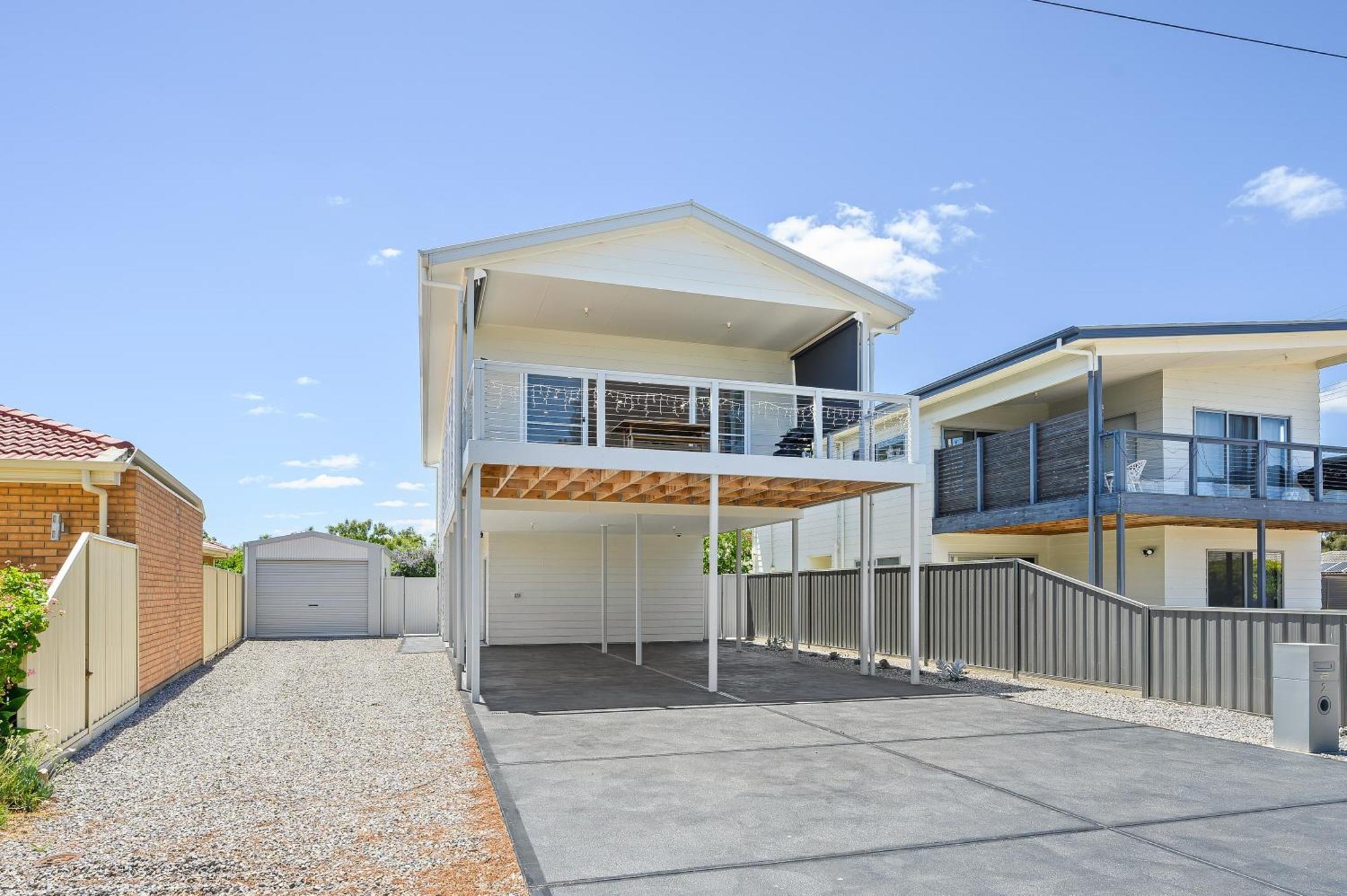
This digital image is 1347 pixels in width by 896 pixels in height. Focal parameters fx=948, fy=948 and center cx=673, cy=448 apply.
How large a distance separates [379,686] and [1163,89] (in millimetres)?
14618

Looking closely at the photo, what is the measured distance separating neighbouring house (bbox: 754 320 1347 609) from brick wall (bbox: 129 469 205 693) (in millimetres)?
13375

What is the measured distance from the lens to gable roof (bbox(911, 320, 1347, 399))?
1520 cm

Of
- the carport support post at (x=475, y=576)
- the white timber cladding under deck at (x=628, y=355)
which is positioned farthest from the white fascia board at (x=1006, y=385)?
the carport support post at (x=475, y=576)

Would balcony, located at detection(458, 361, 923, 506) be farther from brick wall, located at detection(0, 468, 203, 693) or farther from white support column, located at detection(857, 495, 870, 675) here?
brick wall, located at detection(0, 468, 203, 693)

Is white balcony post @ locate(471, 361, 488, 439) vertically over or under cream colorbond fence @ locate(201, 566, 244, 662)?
over

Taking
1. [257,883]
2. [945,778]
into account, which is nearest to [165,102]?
[257,883]

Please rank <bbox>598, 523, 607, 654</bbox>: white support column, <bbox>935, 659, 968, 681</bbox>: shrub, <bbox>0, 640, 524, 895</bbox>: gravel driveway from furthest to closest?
<bbox>598, 523, 607, 654</bbox>: white support column < <bbox>935, 659, 968, 681</bbox>: shrub < <bbox>0, 640, 524, 895</bbox>: gravel driveway

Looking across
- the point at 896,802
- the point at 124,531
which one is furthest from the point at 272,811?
the point at 124,531

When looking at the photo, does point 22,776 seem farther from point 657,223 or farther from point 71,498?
point 657,223

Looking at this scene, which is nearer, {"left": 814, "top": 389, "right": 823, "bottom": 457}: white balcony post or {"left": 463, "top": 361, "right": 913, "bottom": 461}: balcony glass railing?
{"left": 463, "top": 361, "right": 913, "bottom": 461}: balcony glass railing

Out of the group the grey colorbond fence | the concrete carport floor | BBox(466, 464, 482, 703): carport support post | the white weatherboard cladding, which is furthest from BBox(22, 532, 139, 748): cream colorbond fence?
the grey colorbond fence

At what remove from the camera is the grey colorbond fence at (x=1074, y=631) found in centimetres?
1008

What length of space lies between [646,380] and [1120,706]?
266 inches

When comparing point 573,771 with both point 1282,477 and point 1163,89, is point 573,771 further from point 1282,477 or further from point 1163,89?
point 1282,477
